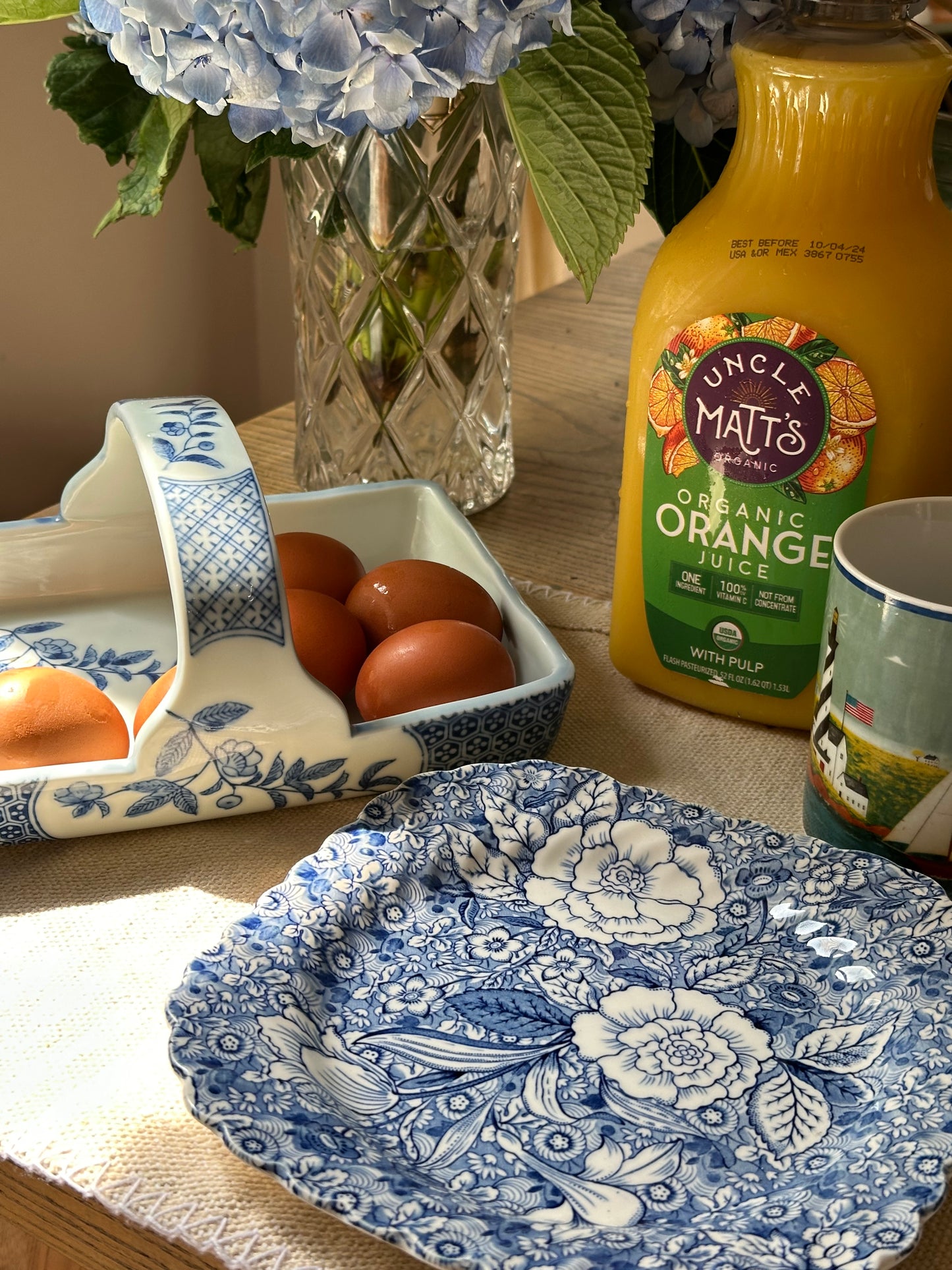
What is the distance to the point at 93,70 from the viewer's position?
0.53 m

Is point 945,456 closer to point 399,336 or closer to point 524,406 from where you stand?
point 399,336

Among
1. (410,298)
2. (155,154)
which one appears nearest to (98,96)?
(155,154)

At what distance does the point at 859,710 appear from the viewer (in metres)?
0.40

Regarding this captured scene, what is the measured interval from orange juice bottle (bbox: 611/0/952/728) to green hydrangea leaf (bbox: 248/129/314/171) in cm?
15

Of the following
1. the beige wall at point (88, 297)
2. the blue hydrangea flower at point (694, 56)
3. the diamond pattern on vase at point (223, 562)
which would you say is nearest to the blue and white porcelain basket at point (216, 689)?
the diamond pattern on vase at point (223, 562)

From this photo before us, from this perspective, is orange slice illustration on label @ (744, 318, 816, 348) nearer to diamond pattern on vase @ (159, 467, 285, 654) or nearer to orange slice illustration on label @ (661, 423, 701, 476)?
orange slice illustration on label @ (661, 423, 701, 476)

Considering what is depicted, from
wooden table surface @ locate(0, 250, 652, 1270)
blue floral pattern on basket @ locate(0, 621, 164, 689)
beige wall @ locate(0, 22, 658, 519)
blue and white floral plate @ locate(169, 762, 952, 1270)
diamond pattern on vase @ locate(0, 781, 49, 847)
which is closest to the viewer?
blue and white floral plate @ locate(169, 762, 952, 1270)

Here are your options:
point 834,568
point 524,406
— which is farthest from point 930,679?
point 524,406

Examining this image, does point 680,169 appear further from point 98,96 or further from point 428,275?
point 98,96

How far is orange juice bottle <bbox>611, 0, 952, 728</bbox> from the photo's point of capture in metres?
0.43

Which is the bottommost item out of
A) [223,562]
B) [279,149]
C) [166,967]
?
[166,967]

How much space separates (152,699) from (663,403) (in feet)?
0.72

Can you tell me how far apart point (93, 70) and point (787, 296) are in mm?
309

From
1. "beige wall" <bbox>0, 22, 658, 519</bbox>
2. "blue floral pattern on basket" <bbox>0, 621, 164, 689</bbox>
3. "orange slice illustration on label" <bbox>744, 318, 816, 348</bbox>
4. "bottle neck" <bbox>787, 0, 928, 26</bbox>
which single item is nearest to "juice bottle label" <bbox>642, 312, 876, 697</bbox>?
"orange slice illustration on label" <bbox>744, 318, 816, 348</bbox>
